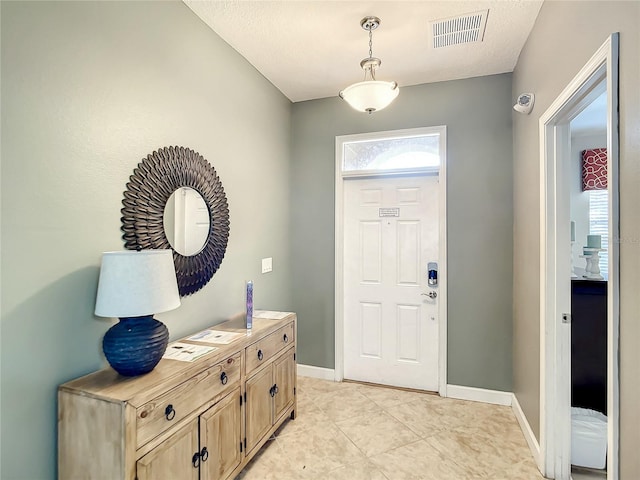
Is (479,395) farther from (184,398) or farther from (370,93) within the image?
(370,93)

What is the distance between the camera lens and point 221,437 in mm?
1745

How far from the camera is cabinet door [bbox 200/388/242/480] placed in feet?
5.35

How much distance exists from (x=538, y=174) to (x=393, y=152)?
4.46ft

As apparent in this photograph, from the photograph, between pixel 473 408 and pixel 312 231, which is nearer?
pixel 473 408

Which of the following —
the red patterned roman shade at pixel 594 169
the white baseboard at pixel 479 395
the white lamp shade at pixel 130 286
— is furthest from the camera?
the red patterned roman shade at pixel 594 169

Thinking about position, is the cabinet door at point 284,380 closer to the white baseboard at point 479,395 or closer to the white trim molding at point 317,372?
the white trim molding at point 317,372

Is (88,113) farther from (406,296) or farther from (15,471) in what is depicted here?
(406,296)

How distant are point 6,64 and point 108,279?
84 cm

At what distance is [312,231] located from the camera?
3.42 m

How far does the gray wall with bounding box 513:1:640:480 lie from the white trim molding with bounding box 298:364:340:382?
161cm

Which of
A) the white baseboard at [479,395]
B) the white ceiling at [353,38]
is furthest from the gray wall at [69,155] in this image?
the white baseboard at [479,395]

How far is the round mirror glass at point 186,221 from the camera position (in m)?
1.90

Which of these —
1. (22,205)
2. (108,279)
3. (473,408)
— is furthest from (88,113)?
(473,408)

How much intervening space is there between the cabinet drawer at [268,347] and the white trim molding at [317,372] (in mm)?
998
